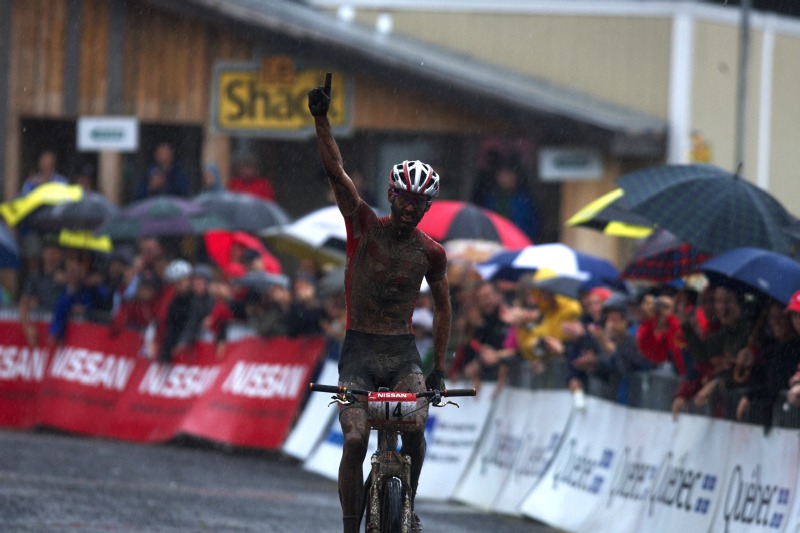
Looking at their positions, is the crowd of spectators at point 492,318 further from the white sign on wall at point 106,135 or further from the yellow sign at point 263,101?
the white sign on wall at point 106,135

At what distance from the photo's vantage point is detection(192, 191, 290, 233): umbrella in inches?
835

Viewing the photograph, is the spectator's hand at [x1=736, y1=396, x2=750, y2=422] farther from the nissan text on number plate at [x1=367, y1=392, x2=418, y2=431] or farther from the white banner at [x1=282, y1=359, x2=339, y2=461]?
the white banner at [x1=282, y1=359, x2=339, y2=461]

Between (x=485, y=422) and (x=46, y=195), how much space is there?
28.8 feet

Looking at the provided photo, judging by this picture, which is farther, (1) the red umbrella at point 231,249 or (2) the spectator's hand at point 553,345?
(1) the red umbrella at point 231,249

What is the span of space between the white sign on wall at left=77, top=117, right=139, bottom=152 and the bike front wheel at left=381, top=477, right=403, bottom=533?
15307mm

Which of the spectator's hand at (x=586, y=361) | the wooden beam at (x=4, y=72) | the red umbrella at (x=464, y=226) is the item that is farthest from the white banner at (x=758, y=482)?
the wooden beam at (x=4, y=72)

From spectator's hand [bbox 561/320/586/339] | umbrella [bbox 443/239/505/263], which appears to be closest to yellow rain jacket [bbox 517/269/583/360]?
spectator's hand [bbox 561/320/586/339]

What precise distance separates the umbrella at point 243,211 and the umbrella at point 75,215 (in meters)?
1.51

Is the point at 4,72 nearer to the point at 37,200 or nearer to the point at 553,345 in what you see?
the point at 37,200

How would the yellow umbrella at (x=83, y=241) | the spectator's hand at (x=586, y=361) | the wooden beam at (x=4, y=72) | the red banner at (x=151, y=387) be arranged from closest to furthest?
the spectator's hand at (x=586, y=361) → the red banner at (x=151, y=387) → the yellow umbrella at (x=83, y=241) → the wooden beam at (x=4, y=72)

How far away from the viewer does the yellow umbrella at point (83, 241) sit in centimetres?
2283

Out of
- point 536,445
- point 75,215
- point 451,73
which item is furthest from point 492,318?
point 451,73

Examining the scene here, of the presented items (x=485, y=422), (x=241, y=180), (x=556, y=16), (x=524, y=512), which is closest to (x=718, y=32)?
(x=556, y=16)

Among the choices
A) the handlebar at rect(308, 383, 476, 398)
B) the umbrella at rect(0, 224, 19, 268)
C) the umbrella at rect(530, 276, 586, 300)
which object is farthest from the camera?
the umbrella at rect(0, 224, 19, 268)
